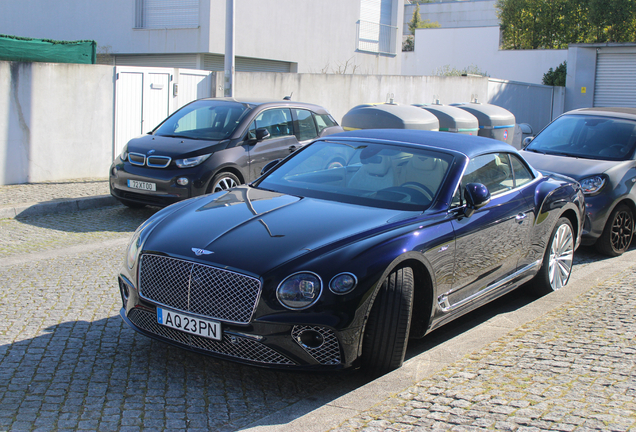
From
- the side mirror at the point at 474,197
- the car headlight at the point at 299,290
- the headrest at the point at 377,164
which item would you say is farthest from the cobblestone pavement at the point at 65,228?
the side mirror at the point at 474,197

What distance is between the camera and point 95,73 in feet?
41.3

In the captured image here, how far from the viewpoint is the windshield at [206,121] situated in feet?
32.5

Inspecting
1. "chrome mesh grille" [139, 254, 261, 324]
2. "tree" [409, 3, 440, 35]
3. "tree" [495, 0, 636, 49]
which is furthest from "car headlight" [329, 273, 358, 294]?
"tree" [409, 3, 440, 35]

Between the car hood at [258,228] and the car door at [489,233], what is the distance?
53cm

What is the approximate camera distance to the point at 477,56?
158ft

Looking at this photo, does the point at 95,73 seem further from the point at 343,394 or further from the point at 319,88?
the point at 343,394

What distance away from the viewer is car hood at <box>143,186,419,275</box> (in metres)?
3.98

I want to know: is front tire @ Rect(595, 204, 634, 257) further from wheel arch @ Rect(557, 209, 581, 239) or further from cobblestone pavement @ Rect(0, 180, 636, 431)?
cobblestone pavement @ Rect(0, 180, 636, 431)

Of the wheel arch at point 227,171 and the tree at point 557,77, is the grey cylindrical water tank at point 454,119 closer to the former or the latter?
the wheel arch at point 227,171

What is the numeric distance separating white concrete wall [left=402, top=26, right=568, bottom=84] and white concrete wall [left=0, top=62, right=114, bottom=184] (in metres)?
37.2

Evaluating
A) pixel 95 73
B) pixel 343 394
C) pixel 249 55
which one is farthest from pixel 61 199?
pixel 249 55

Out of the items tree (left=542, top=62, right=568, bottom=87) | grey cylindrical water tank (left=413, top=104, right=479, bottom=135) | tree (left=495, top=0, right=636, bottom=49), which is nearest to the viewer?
grey cylindrical water tank (left=413, top=104, right=479, bottom=135)

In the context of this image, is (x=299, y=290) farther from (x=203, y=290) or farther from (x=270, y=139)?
(x=270, y=139)

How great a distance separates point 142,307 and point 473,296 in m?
2.41
